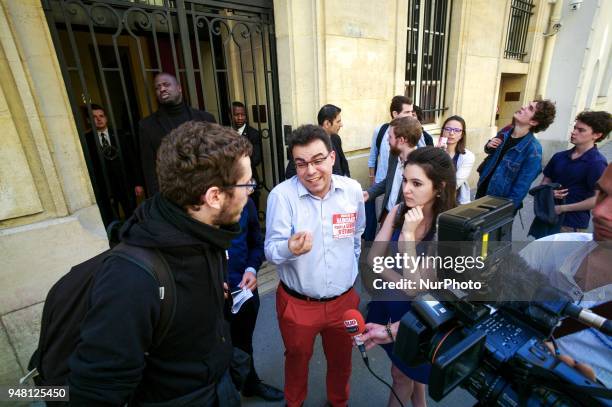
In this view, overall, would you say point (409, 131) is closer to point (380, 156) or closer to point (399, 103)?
point (380, 156)

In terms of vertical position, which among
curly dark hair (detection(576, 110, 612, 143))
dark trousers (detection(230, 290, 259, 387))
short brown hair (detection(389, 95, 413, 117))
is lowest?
dark trousers (detection(230, 290, 259, 387))

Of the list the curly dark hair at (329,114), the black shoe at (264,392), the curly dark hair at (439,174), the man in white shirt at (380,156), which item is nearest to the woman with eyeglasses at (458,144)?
the man in white shirt at (380,156)

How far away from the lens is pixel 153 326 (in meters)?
1.03

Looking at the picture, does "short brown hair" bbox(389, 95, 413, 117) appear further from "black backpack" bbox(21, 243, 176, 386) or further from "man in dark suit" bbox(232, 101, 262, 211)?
"black backpack" bbox(21, 243, 176, 386)

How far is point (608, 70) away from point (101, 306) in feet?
54.9

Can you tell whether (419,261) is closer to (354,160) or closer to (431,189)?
(431,189)

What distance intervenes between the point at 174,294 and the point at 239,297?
89 cm

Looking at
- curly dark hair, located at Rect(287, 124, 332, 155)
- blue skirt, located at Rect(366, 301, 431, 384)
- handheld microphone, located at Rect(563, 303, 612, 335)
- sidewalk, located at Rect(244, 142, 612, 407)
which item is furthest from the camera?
sidewalk, located at Rect(244, 142, 612, 407)

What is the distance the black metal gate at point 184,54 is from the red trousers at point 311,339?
94.3 inches

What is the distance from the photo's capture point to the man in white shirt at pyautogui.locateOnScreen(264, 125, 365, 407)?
5.90 feet

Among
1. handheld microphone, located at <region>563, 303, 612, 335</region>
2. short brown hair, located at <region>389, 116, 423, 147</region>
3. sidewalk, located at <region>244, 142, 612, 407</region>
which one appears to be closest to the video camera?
handheld microphone, located at <region>563, 303, 612, 335</region>

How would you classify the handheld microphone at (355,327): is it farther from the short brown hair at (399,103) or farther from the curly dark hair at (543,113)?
the short brown hair at (399,103)

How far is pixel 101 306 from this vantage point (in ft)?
3.06

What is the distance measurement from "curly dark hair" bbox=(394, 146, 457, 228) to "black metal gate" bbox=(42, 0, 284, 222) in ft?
8.46
